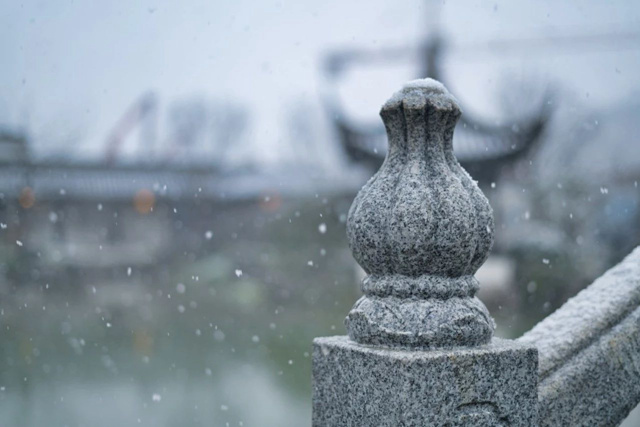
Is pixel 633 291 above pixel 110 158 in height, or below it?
→ below

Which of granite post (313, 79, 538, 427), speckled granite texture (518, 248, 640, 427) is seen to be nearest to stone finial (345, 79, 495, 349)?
granite post (313, 79, 538, 427)

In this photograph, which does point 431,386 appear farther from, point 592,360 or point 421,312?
point 592,360

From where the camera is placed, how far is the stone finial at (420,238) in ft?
5.08

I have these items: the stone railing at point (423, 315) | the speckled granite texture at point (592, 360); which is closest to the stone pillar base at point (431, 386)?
the stone railing at point (423, 315)

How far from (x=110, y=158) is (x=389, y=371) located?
72.8 feet

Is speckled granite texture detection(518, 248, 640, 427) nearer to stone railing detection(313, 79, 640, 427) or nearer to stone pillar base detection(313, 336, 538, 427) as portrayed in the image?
stone railing detection(313, 79, 640, 427)

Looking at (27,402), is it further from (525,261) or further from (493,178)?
(525,261)

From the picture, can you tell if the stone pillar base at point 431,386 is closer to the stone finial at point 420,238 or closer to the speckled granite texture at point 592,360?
the stone finial at point 420,238

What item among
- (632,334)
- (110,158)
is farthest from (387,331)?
(110,158)

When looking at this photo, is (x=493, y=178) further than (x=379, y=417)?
Yes

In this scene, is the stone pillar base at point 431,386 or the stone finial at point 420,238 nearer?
the stone pillar base at point 431,386

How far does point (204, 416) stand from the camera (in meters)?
11.1

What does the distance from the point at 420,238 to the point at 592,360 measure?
2.75 feet

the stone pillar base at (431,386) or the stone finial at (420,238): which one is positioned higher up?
the stone finial at (420,238)
